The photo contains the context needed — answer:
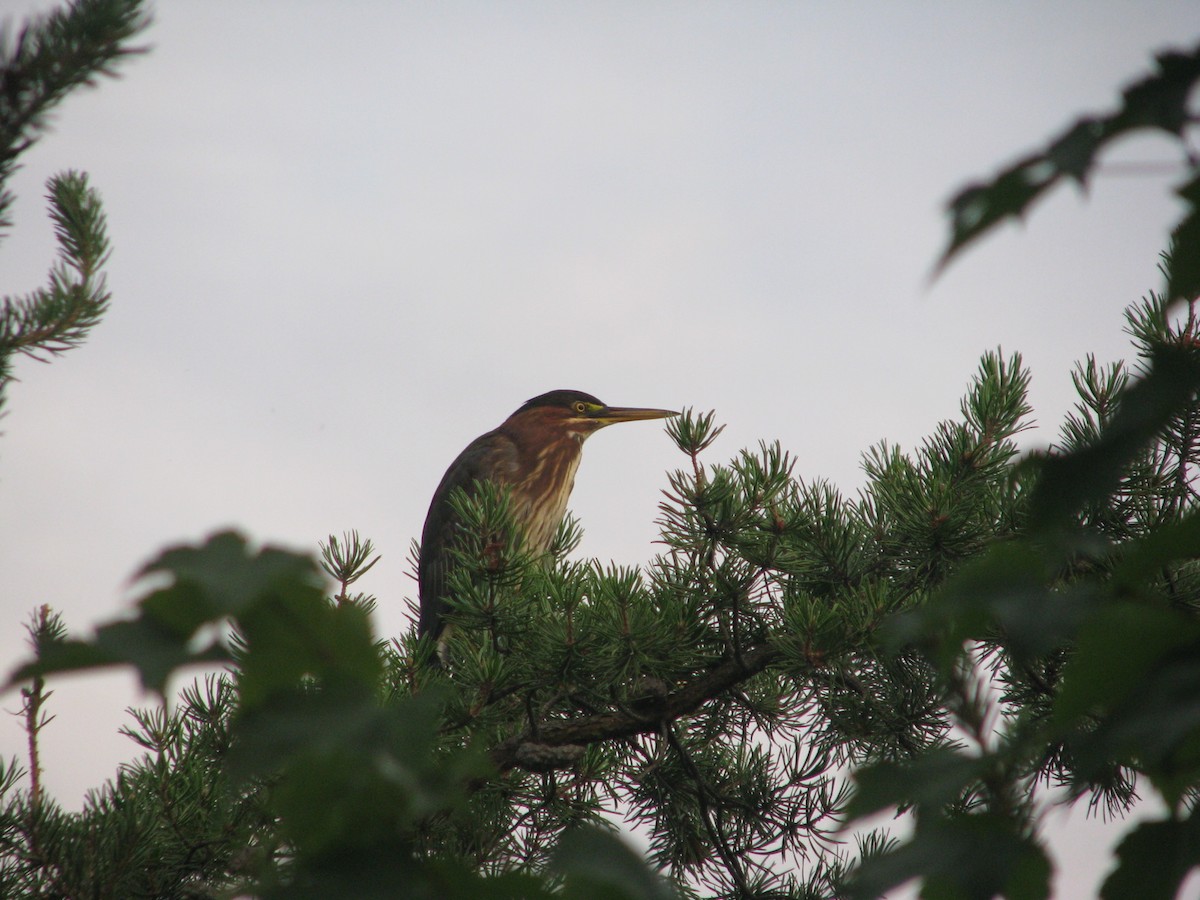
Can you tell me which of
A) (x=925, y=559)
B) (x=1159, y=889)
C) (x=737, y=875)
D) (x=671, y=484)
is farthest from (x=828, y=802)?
(x=1159, y=889)

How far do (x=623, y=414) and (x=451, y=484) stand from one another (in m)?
1.03

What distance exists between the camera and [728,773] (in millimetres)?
2418

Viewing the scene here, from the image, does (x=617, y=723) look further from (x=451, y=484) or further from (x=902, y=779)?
(x=451, y=484)

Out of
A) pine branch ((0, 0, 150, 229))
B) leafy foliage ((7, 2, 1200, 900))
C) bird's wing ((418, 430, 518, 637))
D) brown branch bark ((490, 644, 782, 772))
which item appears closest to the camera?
pine branch ((0, 0, 150, 229))

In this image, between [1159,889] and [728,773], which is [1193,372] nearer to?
[1159,889]

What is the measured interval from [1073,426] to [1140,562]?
195 cm

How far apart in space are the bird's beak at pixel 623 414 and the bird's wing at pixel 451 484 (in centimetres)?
53

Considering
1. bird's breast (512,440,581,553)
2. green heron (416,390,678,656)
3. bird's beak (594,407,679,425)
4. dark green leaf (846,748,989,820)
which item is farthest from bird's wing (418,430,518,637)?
dark green leaf (846,748,989,820)

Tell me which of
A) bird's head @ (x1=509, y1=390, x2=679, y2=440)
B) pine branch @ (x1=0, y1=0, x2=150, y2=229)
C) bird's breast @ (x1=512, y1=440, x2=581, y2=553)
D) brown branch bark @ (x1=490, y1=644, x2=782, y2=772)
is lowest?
brown branch bark @ (x1=490, y1=644, x2=782, y2=772)

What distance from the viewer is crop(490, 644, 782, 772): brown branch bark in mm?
2154

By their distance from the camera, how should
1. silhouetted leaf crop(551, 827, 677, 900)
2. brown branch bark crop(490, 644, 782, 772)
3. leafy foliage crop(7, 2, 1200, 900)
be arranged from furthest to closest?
brown branch bark crop(490, 644, 782, 772), leafy foliage crop(7, 2, 1200, 900), silhouetted leaf crop(551, 827, 677, 900)

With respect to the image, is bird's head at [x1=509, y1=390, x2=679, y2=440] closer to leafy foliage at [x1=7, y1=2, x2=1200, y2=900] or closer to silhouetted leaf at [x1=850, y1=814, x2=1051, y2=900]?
leafy foliage at [x1=7, y1=2, x2=1200, y2=900]

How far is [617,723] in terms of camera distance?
225 cm

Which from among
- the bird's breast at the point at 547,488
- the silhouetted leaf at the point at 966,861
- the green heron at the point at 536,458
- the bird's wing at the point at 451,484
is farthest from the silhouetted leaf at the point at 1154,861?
the bird's breast at the point at 547,488
